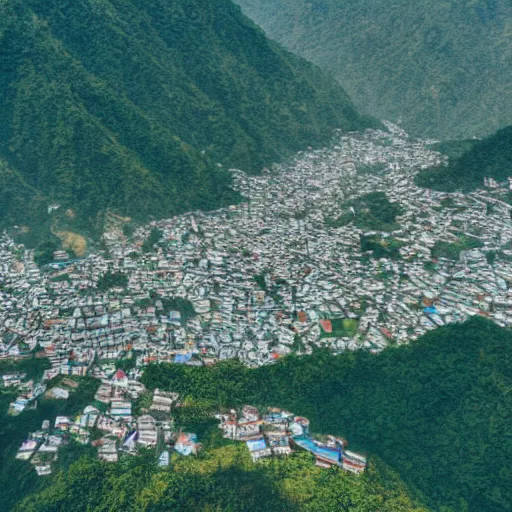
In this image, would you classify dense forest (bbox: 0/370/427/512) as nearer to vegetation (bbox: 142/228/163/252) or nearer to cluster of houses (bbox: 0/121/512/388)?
cluster of houses (bbox: 0/121/512/388)

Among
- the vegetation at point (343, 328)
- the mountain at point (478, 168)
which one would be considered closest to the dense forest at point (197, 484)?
the vegetation at point (343, 328)

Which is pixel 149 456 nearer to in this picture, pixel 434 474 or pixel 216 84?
pixel 434 474

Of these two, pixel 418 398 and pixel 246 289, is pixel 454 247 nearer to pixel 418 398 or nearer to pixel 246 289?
pixel 418 398

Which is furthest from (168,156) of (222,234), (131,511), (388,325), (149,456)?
(131,511)

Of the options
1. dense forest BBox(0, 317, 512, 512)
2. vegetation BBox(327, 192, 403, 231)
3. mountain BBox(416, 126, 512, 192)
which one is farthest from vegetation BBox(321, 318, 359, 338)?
mountain BBox(416, 126, 512, 192)

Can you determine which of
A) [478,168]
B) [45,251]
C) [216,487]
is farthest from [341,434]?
[478,168]

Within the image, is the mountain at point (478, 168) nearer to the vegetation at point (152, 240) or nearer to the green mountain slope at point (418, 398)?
the green mountain slope at point (418, 398)

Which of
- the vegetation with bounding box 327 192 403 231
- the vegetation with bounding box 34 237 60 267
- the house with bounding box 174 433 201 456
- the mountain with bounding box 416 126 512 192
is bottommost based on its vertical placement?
the vegetation with bounding box 34 237 60 267
